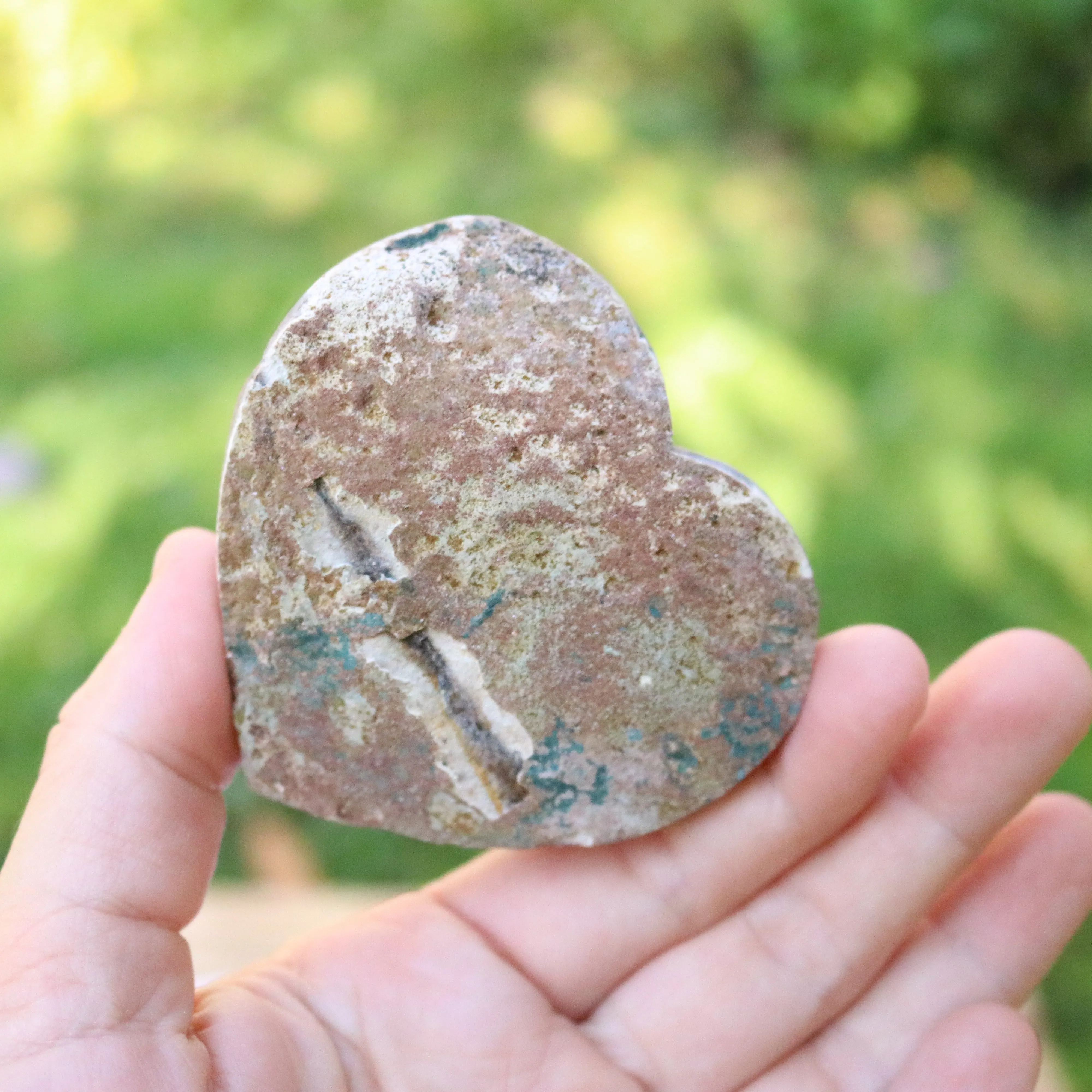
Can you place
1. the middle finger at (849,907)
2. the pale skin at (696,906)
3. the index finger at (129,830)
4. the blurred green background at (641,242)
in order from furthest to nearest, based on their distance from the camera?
1. the blurred green background at (641,242)
2. the middle finger at (849,907)
3. the pale skin at (696,906)
4. the index finger at (129,830)

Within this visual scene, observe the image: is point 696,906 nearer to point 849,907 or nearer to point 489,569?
point 849,907

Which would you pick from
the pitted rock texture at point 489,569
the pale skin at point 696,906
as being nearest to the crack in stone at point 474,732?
the pitted rock texture at point 489,569

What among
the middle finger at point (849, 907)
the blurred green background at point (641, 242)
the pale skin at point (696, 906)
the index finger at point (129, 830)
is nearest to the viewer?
the index finger at point (129, 830)

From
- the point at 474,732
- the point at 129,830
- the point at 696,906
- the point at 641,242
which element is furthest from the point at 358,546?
the point at 641,242

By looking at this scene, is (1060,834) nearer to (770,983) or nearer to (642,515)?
(770,983)

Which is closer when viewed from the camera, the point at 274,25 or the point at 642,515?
the point at 642,515

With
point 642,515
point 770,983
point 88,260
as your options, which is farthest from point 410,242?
point 88,260

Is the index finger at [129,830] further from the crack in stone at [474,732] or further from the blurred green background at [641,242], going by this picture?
the blurred green background at [641,242]
